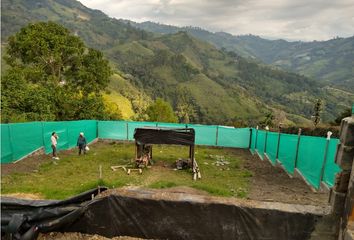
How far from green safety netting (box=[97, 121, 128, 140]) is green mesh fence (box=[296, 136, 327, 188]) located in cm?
1588

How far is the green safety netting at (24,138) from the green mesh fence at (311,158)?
43.4 feet

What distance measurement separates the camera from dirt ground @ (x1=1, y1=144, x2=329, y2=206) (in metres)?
8.83

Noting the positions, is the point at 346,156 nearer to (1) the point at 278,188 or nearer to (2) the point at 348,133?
(2) the point at 348,133

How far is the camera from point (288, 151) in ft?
44.1

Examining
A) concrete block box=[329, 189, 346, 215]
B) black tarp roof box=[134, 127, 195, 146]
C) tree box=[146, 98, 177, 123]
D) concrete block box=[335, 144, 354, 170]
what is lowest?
tree box=[146, 98, 177, 123]

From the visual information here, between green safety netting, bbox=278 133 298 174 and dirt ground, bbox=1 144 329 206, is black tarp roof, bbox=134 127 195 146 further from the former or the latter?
green safety netting, bbox=278 133 298 174

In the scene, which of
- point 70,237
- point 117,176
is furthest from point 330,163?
point 117,176

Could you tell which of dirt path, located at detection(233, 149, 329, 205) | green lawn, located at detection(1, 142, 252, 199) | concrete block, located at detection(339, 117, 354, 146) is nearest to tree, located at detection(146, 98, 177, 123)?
green lawn, located at detection(1, 142, 252, 199)

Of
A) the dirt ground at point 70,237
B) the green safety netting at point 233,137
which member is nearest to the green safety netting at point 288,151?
the green safety netting at point 233,137

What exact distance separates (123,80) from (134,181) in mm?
132351

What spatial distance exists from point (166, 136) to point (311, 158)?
7.35 meters

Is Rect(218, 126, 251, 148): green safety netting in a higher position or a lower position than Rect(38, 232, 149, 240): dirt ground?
lower

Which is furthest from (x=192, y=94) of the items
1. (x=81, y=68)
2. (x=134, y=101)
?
(x=81, y=68)

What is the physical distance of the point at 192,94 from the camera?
159 m
